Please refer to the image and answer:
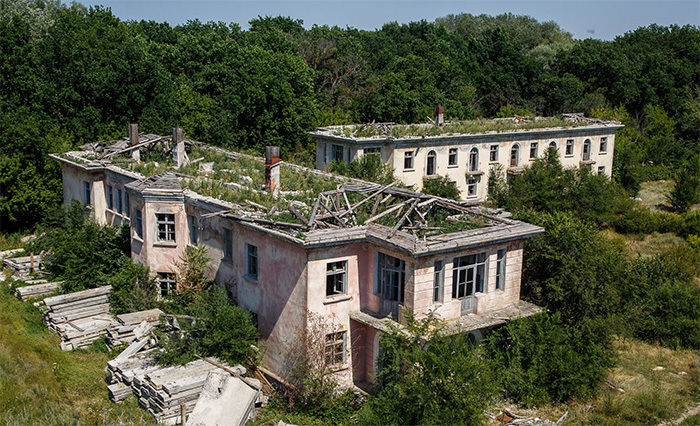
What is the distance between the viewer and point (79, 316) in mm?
25094

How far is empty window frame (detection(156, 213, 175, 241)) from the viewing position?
25500mm

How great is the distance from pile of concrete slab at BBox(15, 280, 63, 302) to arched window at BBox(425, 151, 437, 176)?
21.8 m

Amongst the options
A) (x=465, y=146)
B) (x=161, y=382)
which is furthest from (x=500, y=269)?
(x=465, y=146)

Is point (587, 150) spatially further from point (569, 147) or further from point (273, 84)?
point (273, 84)

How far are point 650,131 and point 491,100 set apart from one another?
1601 centimetres

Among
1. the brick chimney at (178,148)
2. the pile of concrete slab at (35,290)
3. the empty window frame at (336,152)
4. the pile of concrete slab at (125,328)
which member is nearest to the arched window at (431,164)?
the empty window frame at (336,152)

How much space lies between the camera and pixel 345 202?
22891 mm

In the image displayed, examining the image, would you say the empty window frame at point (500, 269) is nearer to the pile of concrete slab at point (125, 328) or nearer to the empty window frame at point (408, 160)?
the pile of concrete slab at point (125, 328)

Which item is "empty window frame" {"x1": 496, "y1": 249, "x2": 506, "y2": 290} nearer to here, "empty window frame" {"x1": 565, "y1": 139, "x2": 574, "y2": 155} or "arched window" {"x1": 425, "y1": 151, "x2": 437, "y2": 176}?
"arched window" {"x1": 425, "y1": 151, "x2": 437, "y2": 176}

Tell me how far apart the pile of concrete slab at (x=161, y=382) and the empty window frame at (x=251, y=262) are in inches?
130

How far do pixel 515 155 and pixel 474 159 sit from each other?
11.9ft

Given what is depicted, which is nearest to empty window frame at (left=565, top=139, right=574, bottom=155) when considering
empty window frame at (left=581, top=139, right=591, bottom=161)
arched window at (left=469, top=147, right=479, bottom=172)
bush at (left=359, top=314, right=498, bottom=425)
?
empty window frame at (left=581, top=139, right=591, bottom=161)

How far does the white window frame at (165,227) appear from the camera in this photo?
2550cm

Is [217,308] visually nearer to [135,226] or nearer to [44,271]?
[135,226]
